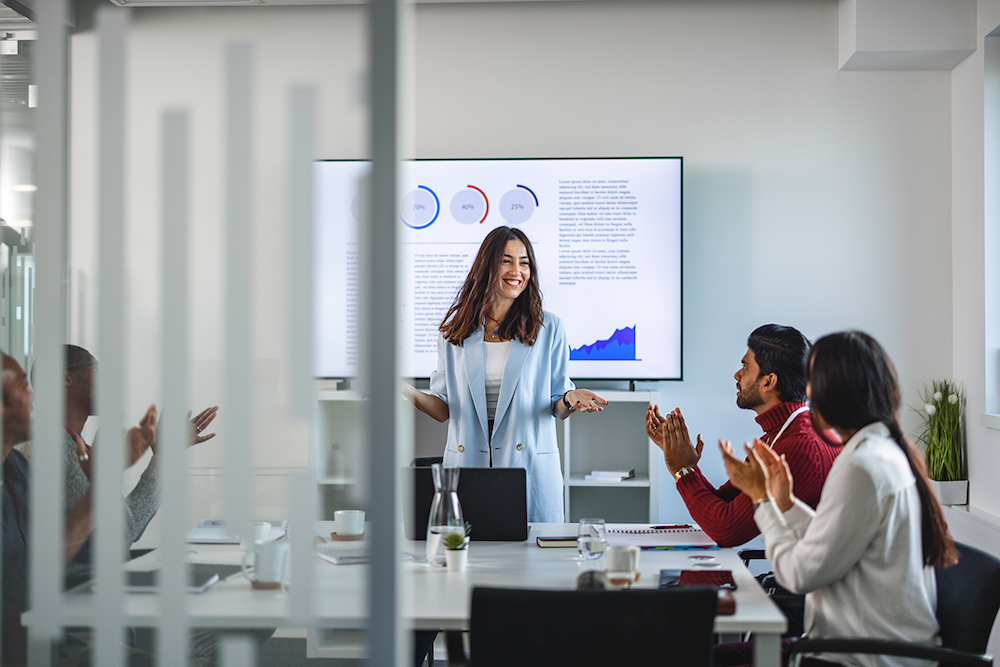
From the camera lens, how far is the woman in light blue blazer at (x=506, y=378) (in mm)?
2861

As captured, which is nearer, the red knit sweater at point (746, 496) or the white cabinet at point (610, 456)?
the red knit sweater at point (746, 496)

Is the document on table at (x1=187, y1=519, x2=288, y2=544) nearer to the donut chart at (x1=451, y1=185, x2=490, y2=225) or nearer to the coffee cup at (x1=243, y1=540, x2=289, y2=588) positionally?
the coffee cup at (x1=243, y1=540, x2=289, y2=588)

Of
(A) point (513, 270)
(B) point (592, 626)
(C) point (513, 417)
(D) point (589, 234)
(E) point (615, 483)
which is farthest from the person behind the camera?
(D) point (589, 234)

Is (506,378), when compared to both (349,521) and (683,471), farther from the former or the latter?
(349,521)

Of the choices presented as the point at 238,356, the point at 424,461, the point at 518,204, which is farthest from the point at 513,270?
the point at 238,356

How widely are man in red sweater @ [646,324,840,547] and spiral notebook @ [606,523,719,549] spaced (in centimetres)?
8

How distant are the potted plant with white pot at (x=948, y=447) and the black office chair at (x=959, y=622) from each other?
199 cm

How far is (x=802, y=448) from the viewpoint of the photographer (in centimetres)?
214

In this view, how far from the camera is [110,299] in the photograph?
1180 millimetres

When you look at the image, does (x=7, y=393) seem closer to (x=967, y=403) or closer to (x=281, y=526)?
(x=281, y=526)

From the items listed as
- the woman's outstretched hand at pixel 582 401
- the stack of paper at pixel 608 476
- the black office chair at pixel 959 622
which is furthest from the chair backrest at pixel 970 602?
the stack of paper at pixel 608 476

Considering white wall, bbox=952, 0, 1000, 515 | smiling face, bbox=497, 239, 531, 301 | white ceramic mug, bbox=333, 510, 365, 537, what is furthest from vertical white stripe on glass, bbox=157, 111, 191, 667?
white wall, bbox=952, 0, 1000, 515

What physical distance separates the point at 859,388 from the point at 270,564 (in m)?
1.35

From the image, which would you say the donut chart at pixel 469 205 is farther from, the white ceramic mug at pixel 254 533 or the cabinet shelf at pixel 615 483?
the white ceramic mug at pixel 254 533
